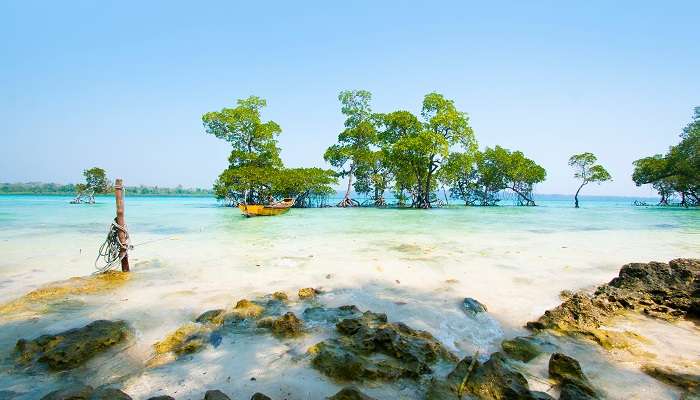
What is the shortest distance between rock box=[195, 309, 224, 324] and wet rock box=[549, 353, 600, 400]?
4034mm

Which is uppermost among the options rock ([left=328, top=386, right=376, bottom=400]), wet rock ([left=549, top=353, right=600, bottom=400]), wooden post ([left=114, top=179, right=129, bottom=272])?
wooden post ([left=114, top=179, right=129, bottom=272])

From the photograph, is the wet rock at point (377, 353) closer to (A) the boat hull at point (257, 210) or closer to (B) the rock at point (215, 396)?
(B) the rock at point (215, 396)

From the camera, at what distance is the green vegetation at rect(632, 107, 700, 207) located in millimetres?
35438

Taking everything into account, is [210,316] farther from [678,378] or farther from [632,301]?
[632,301]

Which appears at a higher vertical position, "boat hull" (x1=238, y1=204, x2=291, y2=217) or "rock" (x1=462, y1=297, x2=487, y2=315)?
"boat hull" (x1=238, y1=204, x2=291, y2=217)

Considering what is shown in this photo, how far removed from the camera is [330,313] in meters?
4.98

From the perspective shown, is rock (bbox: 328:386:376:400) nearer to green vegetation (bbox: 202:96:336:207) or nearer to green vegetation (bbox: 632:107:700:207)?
green vegetation (bbox: 202:96:336:207)

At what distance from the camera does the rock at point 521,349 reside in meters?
3.64

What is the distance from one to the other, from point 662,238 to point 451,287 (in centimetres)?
1248

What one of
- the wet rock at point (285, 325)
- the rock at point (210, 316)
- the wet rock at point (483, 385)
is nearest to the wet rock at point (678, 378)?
the wet rock at point (483, 385)

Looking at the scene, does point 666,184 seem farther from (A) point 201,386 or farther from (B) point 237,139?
(A) point 201,386

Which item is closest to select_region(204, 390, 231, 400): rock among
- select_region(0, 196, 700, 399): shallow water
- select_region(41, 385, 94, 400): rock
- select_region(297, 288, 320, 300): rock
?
select_region(0, 196, 700, 399): shallow water

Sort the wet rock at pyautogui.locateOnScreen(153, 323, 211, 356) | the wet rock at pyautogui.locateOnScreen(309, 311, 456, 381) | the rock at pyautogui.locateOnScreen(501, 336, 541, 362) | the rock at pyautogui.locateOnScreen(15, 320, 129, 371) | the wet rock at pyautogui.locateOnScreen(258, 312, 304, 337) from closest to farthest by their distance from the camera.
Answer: the wet rock at pyautogui.locateOnScreen(309, 311, 456, 381) < the rock at pyautogui.locateOnScreen(15, 320, 129, 371) < the rock at pyautogui.locateOnScreen(501, 336, 541, 362) < the wet rock at pyautogui.locateOnScreen(153, 323, 211, 356) < the wet rock at pyautogui.locateOnScreen(258, 312, 304, 337)

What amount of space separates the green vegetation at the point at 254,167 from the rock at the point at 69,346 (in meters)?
28.7
